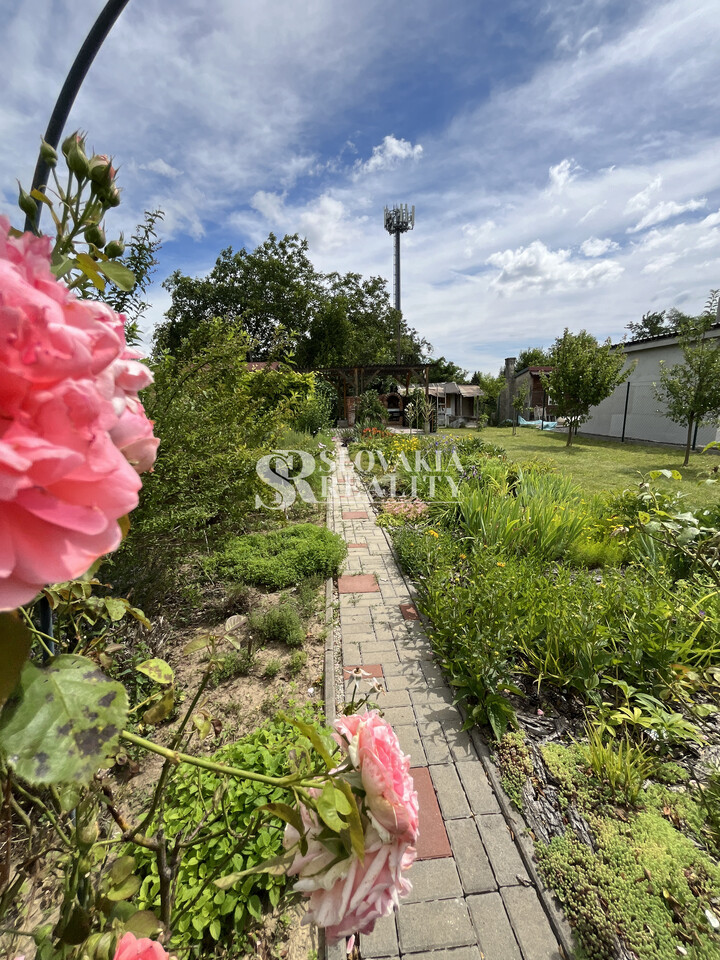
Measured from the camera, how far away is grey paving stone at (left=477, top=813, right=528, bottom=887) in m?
1.66

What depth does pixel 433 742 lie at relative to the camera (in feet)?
7.47

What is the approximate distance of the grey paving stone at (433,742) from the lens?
7.16 ft

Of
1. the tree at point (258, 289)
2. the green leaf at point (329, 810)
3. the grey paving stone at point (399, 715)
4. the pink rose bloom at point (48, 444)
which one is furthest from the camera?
the tree at point (258, 289)

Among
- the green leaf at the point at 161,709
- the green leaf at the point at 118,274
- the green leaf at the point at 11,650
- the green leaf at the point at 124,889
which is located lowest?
the green leaf at the point at 124,889

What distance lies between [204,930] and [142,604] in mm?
1786

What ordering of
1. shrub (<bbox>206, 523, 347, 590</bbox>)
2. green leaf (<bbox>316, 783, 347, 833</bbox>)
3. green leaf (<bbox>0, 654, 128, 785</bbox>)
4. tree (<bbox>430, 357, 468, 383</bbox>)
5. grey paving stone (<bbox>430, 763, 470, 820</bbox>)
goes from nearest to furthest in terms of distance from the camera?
green leaf (<bbox>0, 654, 128, 785</bbox>), green leaf (<bbox>316, 783, 347, 833</bbox>), grey paving stone (<bbox>430, 763, 470, 820</bbox>), shrub (<bbox>206, 523, 347, 590</bbox>), tree (<bbox>430, 357, 468, 383</bbox>)

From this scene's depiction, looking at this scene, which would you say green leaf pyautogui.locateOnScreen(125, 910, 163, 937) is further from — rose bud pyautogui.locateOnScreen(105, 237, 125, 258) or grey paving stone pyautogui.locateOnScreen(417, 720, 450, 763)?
grey paving stone pyautogui.locateOnScreen(417, 720, 450, 763)

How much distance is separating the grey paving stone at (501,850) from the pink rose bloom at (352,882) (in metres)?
1.58

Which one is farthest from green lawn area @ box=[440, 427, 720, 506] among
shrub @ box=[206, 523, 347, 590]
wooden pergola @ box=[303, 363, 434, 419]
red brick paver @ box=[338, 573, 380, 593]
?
wooden pergola @ box=[303, 363, 434, 419]

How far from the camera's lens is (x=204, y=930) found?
1.49 metres

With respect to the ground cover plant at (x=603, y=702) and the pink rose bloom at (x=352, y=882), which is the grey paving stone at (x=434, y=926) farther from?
the pink rose bloom at (x=352, y=882)

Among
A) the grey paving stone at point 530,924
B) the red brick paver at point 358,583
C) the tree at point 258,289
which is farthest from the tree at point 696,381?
the tree at point 258,289

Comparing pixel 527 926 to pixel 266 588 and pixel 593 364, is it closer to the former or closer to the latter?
pixel 266 588

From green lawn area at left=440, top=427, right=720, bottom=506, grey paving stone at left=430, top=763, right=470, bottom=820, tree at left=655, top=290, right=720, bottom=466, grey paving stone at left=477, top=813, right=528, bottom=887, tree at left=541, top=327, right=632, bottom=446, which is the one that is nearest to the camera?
grey paving stone at left=477, top=813, right=528, bottom=887
